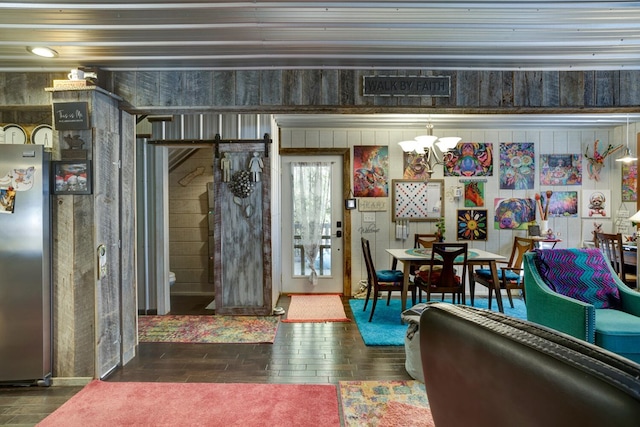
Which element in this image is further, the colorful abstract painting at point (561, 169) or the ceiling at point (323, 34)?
the colorful abstract painting at point (561, 169)

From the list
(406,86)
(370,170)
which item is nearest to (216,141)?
(370,170)

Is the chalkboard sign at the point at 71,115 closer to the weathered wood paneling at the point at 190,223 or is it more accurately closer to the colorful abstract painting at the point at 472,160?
the weathered wood paneling at the point at 190,223

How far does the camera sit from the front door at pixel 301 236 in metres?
5.41

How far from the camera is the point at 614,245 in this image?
14.1ft

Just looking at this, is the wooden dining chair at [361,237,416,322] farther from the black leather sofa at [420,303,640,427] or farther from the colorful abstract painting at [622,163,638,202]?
the colorful abstract painting at [622,163,638,202]

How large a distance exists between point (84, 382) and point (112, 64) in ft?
8.15

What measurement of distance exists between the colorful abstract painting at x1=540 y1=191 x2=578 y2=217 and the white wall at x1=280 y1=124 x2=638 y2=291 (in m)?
0.07

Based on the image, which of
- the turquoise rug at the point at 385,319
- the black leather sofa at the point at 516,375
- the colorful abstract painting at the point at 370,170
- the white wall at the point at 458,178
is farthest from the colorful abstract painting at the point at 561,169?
the black leather sofa at the point at 516,375

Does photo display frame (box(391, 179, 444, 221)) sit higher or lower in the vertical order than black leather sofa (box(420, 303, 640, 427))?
higher

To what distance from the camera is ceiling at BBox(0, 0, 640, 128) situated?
204 centimetres

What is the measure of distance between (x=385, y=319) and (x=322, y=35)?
3.11 m

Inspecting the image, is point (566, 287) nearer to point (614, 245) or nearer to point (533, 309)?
point (533, 309)

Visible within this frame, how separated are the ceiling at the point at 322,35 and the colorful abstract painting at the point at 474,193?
103 inches

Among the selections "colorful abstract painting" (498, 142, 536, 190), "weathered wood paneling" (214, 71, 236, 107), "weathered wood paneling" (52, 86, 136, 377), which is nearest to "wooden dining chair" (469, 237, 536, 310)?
"colorful abstract painting" (498, 142, 536, 190)
